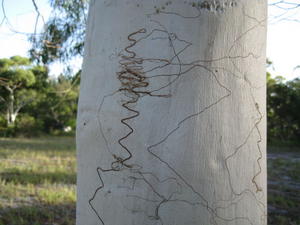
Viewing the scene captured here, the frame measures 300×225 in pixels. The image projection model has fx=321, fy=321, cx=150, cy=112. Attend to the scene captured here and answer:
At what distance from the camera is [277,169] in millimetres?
6754

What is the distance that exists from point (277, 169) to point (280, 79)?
729cm

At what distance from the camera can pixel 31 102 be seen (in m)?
17.6

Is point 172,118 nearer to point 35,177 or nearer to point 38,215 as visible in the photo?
point 38,215

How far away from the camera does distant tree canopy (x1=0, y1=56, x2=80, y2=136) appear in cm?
1580

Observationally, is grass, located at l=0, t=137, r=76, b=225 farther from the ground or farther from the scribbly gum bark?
the scribbly gum bark

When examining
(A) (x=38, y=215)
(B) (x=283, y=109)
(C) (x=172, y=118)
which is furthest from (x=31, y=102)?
(C) (x=172, y=118)

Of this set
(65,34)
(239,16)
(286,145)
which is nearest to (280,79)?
(286,145)

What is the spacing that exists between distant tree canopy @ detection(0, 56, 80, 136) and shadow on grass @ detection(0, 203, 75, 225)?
11.4 m

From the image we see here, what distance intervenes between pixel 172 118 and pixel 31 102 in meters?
18.0

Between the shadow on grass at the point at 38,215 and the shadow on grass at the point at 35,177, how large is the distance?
1.32m

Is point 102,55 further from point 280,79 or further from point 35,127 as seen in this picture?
point 35,127

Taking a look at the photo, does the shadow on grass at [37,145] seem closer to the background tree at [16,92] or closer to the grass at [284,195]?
the background tree at [16,92]

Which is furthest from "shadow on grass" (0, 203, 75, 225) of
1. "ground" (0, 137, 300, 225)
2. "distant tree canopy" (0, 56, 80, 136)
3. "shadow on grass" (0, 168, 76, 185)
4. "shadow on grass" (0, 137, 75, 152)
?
"distant tree canopy" (0, 56, 80, 136)

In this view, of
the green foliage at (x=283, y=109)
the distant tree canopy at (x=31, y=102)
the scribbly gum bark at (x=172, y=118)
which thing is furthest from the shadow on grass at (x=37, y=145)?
the scribbly gum bark at (x=172, y=118)
